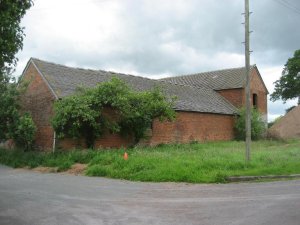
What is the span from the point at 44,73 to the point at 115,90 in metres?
5.50

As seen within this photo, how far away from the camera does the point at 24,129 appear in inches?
945

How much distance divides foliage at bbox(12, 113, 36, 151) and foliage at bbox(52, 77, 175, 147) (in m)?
2.48

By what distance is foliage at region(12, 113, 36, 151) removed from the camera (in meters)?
24.0

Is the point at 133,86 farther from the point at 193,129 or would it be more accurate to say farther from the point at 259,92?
the point at 259,92

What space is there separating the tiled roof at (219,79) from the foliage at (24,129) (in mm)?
24159

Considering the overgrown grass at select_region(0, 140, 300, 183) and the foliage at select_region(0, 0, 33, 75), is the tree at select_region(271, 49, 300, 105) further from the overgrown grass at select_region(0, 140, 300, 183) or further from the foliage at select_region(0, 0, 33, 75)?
the foliage at select_region(0, 0, 33, 75)

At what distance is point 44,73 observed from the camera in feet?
86.1

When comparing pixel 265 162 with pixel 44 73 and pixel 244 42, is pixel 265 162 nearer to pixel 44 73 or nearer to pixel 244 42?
pixel 244 42

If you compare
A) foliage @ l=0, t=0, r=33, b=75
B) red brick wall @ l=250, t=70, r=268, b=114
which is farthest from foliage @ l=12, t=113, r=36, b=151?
red brick wall @ l=250, t=70, r=268, b=114

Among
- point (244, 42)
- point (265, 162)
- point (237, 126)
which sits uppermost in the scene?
point (244, 42)

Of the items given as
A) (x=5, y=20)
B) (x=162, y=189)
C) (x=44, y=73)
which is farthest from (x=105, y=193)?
(x=44, y=73)

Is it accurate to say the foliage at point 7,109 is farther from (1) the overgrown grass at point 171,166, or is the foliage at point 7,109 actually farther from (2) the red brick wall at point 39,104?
(1) the overgrown grass at point 171,166

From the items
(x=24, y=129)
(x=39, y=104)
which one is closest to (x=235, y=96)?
(x=39, y=104)

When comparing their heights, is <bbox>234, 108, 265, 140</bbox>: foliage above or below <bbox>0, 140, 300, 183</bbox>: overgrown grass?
above
